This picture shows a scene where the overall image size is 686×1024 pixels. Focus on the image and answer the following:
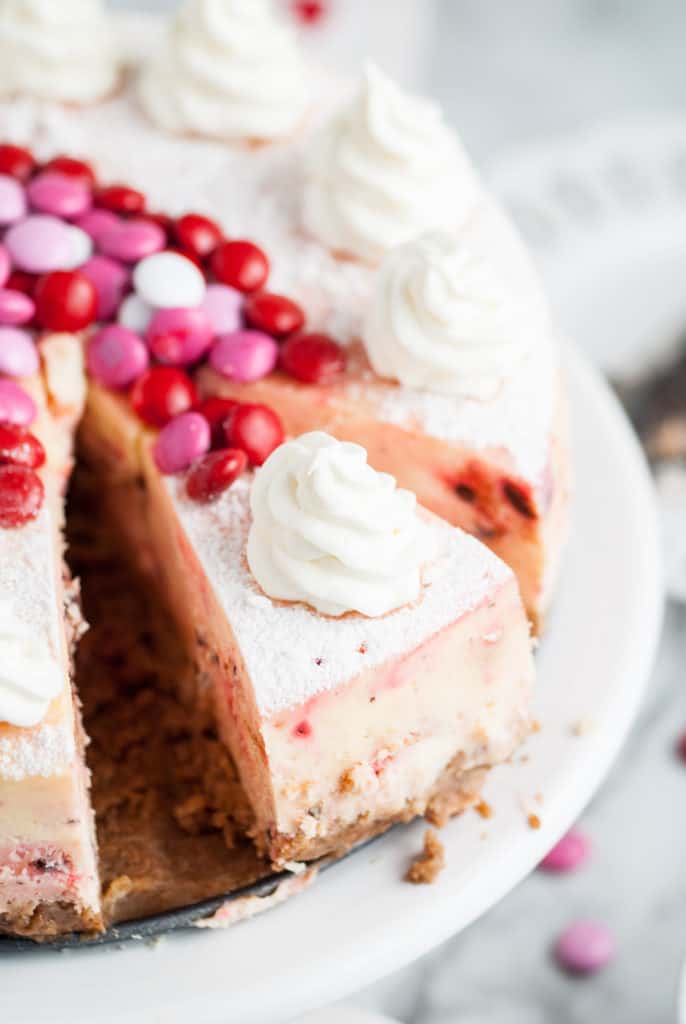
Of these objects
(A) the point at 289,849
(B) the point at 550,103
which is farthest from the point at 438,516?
(B) the point at 550,103

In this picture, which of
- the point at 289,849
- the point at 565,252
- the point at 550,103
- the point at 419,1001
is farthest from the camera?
the point at 550,103

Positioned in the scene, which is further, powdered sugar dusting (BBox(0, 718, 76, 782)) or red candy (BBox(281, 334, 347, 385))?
red candy (BBox(281, 334, 347, 385))

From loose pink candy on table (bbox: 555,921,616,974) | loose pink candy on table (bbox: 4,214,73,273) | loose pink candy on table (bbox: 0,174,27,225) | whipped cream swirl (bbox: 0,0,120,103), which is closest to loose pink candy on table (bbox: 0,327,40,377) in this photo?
loose pink candy on table (bbox: 4,214,73,273)

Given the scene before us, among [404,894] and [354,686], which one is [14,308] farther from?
[404,894]

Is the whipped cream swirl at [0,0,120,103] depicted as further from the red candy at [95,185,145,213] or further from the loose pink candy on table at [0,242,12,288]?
the loose pink candy on table at [0,242,12,288]

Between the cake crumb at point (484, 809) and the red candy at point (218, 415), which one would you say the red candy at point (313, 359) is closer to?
the red candy at point (218, 415)

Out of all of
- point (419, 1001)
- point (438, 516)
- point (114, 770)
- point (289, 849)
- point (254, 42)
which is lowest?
point (419, 1001)

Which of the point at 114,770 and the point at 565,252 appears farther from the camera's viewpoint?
the point at 565,252

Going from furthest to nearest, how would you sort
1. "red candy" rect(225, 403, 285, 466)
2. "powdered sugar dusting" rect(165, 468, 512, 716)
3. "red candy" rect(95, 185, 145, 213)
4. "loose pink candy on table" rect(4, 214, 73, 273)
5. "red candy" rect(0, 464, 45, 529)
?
1. "red candy" rect(95, 185, 145, 213)
2. "loose pink candy on table" rect(4, 214, 73, 273)
3. "red candy" rect(225, 403, 285, 466)
4. "red candy" rect(0, 464, 45, 529)
5. "powdered sugar dusting" rect(165, 468, 512, 716)

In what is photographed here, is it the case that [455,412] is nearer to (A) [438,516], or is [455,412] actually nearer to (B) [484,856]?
(A) [438,516]
